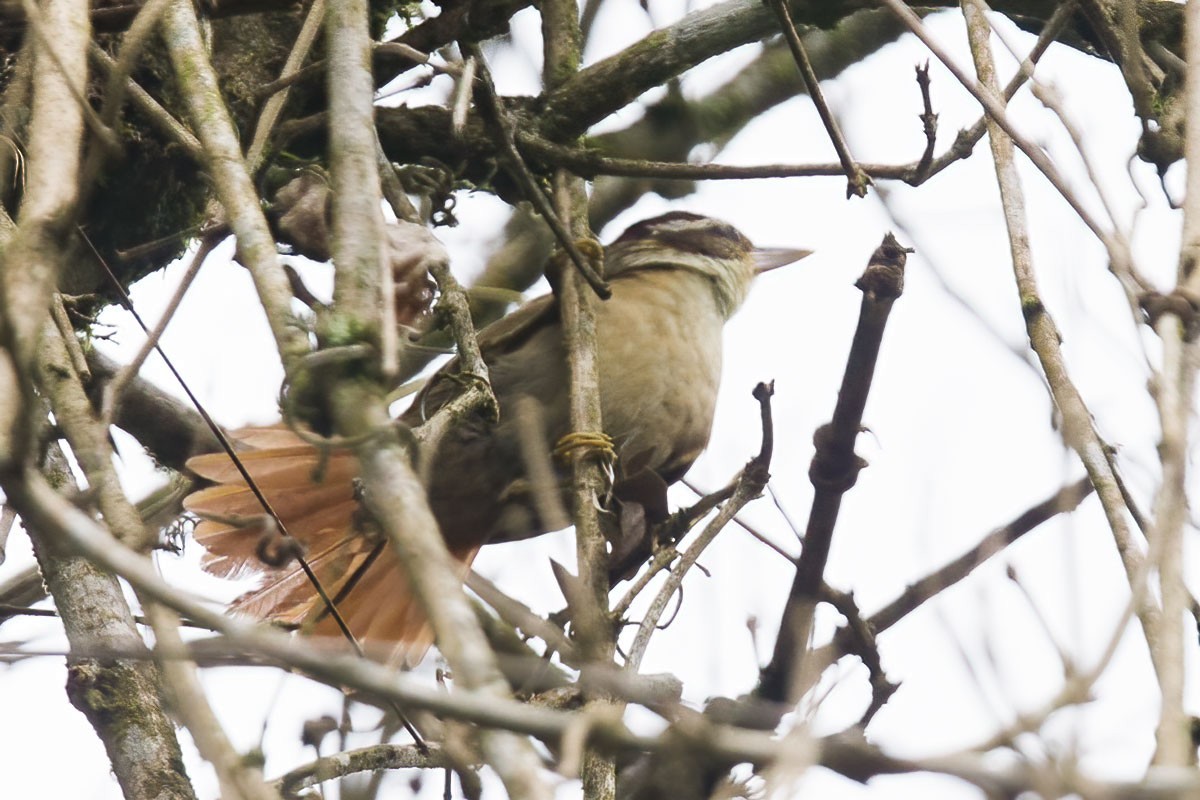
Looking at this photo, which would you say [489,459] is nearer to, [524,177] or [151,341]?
[524,177]

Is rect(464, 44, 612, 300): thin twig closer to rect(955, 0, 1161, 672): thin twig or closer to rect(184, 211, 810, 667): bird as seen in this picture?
rect(184, 211, 810, 667): bird

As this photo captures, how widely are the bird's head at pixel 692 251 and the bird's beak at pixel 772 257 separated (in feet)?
0.18

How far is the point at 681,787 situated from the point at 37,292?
898 mm

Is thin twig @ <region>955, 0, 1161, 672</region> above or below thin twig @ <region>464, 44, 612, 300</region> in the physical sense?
below

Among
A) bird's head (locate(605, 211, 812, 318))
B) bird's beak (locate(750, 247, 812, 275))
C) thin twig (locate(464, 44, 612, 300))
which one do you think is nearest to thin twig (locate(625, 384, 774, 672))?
thin twig (locate(464, 44, 612, 300))

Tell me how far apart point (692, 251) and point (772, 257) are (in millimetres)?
462

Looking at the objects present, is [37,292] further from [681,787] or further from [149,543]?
[681,787]

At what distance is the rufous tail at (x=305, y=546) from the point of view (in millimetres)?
3420

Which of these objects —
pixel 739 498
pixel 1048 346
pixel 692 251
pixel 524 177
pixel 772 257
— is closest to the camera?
pixel 1048 346

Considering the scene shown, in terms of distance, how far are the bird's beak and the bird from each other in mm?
588

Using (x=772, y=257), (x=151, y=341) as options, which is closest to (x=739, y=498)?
(x=151, y=341)

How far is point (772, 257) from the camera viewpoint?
4.63 m

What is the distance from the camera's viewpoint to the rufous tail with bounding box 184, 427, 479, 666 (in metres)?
3.42

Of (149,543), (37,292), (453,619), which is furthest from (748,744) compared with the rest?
(37,292)
